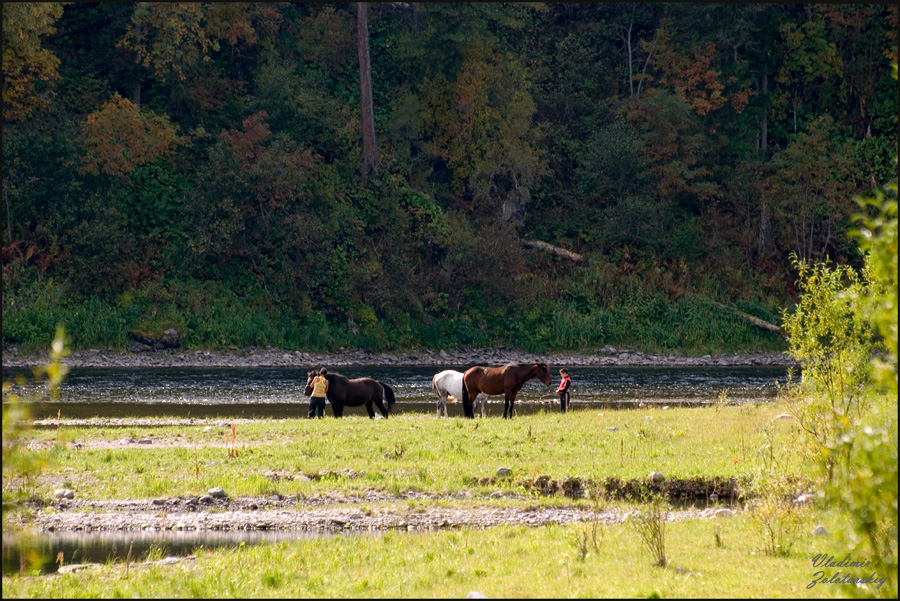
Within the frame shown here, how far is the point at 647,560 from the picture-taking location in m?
11.0

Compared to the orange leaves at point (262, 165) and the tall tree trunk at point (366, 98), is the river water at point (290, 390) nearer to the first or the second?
the orange leaves at point (262, 165)

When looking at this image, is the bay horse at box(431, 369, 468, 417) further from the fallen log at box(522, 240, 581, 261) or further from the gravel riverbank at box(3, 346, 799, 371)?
the fallen log at box(522, 240, 581, 261)

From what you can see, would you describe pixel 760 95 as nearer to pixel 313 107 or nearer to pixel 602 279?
pixel 602 279

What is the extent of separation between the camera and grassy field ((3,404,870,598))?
10344 mm

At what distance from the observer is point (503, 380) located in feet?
85.8

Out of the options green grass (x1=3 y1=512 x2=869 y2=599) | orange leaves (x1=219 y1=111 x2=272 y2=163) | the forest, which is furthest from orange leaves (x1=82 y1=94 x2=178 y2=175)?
green grass (x1=3 y1=512 x2=869 y2=599)

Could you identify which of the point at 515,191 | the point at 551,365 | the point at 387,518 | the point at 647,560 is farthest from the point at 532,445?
the point at 515,191

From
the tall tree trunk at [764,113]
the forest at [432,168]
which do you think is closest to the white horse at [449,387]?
the forest at [432,168]

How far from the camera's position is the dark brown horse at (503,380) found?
2597 centimetres

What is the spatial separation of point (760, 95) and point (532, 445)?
2085 inches

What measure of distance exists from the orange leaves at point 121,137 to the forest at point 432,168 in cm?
14

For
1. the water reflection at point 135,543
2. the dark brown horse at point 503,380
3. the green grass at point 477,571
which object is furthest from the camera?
the dark brown horse at point 503,380

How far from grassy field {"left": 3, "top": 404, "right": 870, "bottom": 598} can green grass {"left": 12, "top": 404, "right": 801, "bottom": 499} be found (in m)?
0.05

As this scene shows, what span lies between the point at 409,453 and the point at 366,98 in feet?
144
